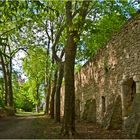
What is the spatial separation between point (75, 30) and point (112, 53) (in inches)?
203

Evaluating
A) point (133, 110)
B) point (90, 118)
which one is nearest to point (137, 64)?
point (133, 110)

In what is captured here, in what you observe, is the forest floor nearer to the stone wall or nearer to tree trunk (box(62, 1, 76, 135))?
tree trunk (box(62, 1, 76, 135))

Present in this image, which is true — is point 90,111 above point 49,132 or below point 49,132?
above

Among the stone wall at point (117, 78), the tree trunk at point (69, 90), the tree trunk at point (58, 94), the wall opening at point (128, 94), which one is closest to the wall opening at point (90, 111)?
the stone wall at point (117, 78)

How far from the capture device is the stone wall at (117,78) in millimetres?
15728

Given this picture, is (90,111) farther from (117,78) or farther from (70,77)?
→ (70,77)

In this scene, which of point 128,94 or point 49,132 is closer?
point 49,132

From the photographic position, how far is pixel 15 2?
327 inches

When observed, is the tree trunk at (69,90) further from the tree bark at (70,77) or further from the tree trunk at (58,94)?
the tree trunk at (58,94)

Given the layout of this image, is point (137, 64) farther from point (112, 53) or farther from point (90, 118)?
point (90, 118)

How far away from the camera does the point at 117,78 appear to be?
18.3 meters

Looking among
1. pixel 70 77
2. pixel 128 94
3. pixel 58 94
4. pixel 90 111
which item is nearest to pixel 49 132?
pixel 70 77

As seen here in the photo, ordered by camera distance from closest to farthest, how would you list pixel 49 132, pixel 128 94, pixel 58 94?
pixel 49 132 < pixel 128 94 < pixel 58 94

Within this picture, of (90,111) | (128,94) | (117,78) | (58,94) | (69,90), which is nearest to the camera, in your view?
(69,90)
